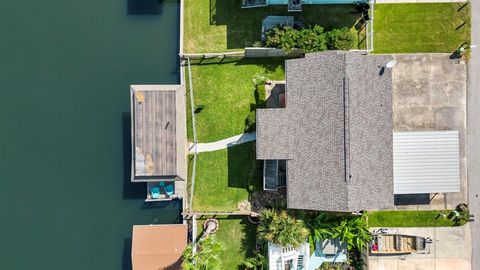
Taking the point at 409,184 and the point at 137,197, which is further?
the point at 137,197

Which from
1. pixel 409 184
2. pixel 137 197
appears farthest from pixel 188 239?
pixel 409 184

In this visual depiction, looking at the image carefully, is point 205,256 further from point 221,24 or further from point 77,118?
point 221,24

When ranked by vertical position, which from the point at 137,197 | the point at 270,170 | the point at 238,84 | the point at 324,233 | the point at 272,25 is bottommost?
the point at 324,233

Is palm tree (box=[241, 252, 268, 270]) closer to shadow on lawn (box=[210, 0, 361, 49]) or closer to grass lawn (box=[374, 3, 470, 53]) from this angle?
shadow on lawn (box=[210, 0, 361, 49])

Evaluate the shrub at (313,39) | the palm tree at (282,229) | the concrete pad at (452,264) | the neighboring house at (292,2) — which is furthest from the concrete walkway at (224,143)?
the concrete pad at (452,264)

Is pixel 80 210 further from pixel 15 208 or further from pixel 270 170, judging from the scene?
pixel 270 170

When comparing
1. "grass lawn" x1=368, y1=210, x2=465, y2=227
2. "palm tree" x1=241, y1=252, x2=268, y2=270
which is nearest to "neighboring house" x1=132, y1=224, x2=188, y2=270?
"palm tree" x1=241, y1=252, x2=268, y2=270

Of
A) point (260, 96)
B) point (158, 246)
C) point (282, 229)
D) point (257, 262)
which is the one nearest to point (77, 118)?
point (158, 246)
